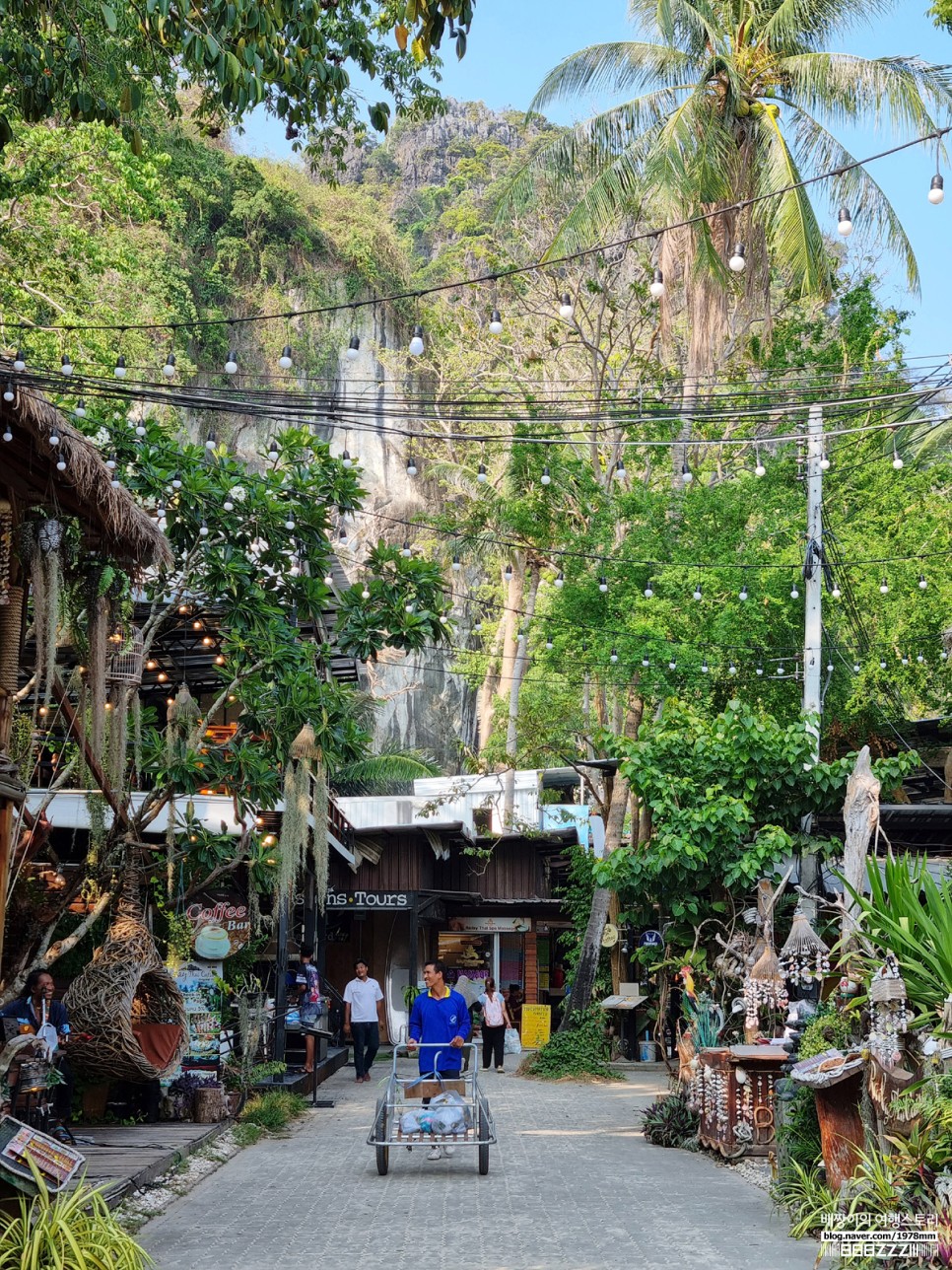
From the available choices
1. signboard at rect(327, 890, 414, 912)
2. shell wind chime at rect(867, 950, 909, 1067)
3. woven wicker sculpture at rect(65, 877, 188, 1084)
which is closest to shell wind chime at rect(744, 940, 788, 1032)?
shell wind chime at rect(867, 950, 909, 1067)

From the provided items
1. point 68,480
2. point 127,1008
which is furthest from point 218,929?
point 68,480

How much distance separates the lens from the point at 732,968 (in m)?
14.6

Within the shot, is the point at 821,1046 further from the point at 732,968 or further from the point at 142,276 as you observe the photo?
the point at 142,276

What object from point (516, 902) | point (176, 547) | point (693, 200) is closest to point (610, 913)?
point (516, 902)

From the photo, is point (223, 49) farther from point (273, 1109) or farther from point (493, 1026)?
point (493, 1026)

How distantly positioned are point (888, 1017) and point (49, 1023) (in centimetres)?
743

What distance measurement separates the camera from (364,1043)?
781 inches

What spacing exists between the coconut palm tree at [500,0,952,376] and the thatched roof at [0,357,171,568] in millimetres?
12349

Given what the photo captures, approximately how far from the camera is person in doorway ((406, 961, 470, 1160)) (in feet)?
38.7

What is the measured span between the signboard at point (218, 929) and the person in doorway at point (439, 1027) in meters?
4.27

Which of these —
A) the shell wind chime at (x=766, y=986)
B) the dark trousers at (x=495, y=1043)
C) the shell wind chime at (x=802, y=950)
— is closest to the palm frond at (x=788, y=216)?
the shell wind chime at (x=802, y=950)

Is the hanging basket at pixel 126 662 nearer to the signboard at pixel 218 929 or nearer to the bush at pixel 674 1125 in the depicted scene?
the signboard at pixel 218 929

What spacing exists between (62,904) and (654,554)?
1223 cm

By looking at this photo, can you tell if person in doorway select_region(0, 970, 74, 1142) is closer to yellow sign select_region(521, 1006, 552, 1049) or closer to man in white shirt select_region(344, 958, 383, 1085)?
man in white shirt select_region(344, 958, 383, 1085)
